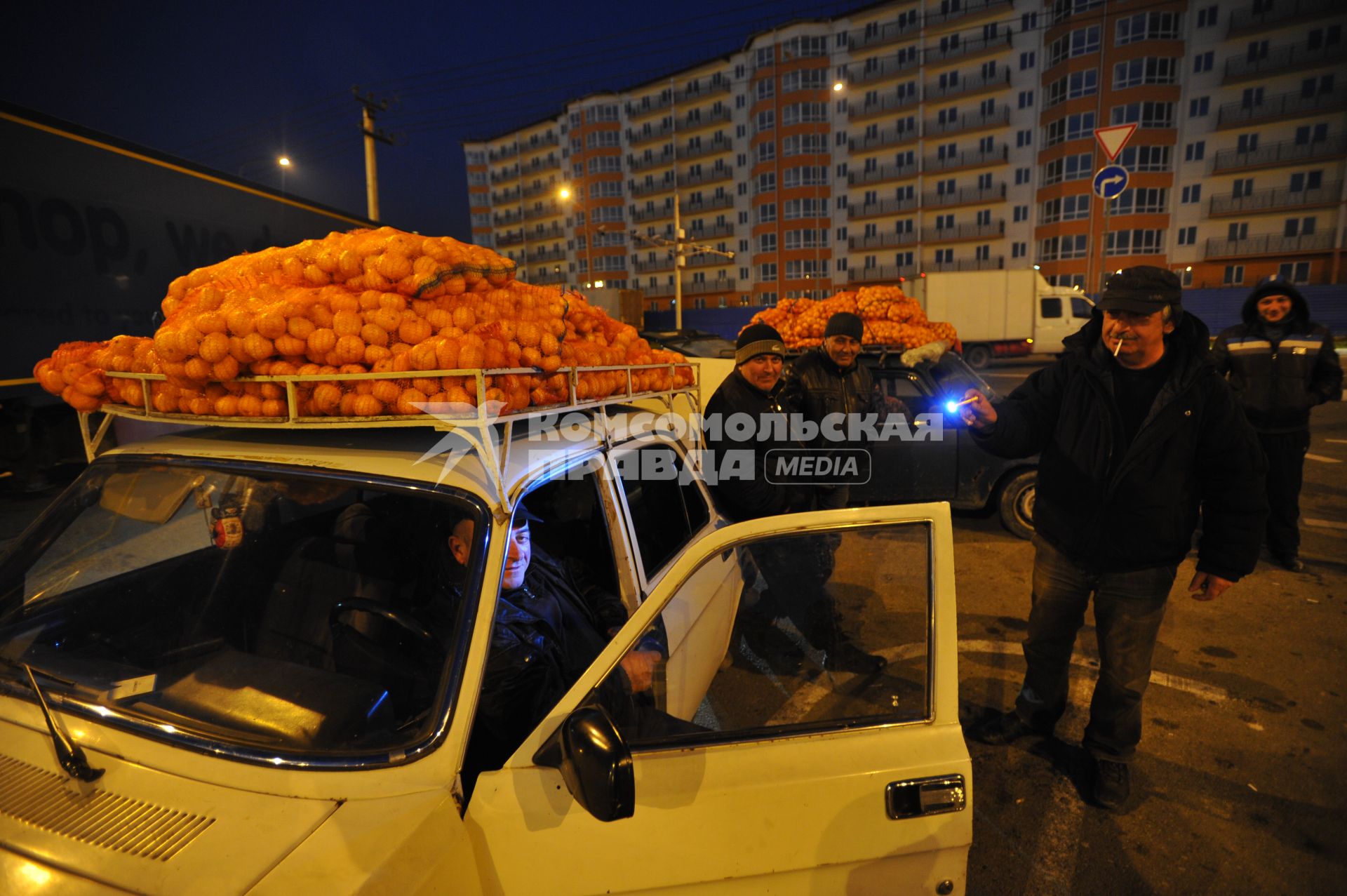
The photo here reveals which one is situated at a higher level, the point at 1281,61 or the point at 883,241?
the point at 1281,61

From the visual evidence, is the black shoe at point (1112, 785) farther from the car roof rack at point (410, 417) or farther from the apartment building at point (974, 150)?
the apartment building at point (974, 150)

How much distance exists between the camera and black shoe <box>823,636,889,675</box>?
2.27 m

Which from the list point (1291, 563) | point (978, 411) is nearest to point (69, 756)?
point (978, 411)

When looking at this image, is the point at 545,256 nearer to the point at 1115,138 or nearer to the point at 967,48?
the point at 967,48

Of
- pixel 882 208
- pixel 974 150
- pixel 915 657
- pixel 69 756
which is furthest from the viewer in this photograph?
pixel 882 208

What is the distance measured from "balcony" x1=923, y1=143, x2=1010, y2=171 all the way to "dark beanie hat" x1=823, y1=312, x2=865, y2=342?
51059 mm

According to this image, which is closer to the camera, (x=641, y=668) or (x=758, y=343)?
(x=641, y=668)

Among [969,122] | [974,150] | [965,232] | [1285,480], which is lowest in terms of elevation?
[1285,480]

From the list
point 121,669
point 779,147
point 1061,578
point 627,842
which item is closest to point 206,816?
point 121,669

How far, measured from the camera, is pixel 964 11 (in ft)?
147

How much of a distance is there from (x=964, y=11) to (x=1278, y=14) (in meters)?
17.7

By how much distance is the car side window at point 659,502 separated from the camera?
105 inches

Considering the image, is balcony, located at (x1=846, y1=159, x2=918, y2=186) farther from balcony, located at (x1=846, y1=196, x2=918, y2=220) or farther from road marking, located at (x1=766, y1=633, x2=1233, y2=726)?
road marking, located at (x1=766, y1=633, x2=1233, y2=726)

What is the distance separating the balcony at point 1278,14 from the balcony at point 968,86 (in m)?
12.2
